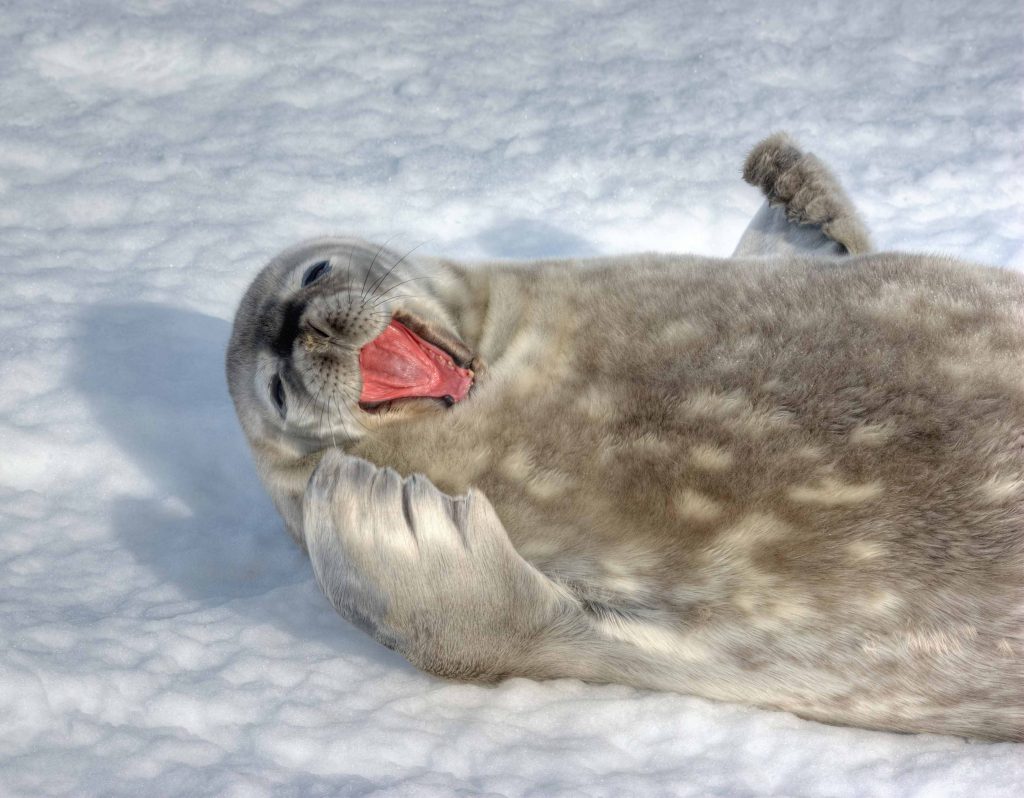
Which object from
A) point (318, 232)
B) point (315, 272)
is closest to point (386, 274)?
point (315, 272)

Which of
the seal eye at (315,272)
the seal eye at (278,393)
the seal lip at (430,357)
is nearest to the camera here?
the seal lip at (430,357)

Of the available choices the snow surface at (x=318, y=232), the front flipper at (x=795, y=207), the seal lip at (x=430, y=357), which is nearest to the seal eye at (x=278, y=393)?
the seal lip at (x=430, y=357)

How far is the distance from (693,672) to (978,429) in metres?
0.62

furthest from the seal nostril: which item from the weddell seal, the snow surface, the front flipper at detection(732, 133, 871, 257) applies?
the front flipper at detection(732, 133, 871, 257)

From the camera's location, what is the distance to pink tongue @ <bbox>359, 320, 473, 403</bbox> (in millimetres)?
2219

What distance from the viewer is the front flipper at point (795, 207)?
3.04 m

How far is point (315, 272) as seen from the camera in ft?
8.08

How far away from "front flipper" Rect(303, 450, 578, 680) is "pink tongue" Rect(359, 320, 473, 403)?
0.33 m

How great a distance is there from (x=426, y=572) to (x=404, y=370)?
544 mm

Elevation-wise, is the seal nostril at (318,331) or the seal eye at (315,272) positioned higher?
the seal eye at (315,272)

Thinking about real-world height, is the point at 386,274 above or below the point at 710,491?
above

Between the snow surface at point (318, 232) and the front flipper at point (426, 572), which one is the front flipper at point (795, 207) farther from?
the front flipper at point (426, 572)

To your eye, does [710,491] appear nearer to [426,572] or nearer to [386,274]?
[426,572]

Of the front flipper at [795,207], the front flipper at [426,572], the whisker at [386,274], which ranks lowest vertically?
the front flipper at [426,572]
